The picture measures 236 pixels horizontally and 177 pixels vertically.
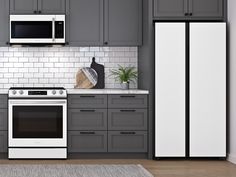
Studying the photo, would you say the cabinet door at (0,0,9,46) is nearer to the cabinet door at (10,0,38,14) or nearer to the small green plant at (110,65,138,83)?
the cabinet door at (10,0,38,14)

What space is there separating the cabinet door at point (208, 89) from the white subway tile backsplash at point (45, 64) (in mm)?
1086

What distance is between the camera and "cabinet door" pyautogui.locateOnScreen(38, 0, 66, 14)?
7.68 metres

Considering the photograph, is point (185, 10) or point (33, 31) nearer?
point (185, 10)

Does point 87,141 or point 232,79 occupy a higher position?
point 232,79

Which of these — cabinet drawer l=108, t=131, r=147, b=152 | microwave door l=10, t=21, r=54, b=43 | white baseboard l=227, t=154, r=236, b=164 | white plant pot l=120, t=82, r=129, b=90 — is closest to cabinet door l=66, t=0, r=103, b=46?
microwave door l=10, t=21, r=54, b=43

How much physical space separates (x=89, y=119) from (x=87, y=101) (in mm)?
216

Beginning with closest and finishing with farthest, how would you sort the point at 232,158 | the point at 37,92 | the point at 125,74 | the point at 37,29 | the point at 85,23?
the point at 232,158, the point at 37,92, the point at 37,29, the point at 85,23, the point at 125,74

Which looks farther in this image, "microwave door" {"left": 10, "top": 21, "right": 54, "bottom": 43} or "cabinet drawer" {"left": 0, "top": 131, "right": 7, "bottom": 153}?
"microwave door" {"left": 10, "top": 21, "right": 54, "bottom": 43}

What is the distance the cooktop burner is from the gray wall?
1954 mm

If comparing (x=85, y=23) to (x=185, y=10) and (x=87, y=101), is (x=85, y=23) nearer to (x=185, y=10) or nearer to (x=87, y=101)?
(x=87, y=101)

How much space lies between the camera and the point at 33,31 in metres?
7.66

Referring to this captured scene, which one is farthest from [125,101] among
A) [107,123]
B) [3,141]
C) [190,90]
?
[3,141]

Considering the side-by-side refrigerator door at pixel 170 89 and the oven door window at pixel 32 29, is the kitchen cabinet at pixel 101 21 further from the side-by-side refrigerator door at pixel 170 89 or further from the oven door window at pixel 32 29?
the side-by-side refrigerator door at pixel 170 89

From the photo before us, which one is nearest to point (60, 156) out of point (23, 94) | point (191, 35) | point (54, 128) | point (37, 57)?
point (54, 128)
